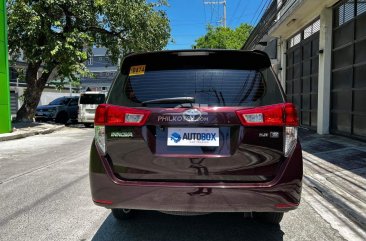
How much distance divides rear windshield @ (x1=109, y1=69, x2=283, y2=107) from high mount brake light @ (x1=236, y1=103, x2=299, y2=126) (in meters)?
0.07

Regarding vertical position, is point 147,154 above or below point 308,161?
above

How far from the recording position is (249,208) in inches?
123

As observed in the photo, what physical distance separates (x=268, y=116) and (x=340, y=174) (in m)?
4.08

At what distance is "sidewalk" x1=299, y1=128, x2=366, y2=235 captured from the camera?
195 inches

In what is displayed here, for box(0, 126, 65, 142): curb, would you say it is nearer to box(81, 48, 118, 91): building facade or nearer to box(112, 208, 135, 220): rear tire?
box(112, 208, 135, 220): rear tire

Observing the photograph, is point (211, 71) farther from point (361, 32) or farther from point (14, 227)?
point (361, 32)

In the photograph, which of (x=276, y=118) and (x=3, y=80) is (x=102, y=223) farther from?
(x=3, y=80)

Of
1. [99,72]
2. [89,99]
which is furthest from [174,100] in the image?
[99,72]

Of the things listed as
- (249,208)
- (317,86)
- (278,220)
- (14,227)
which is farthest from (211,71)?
(317,86)

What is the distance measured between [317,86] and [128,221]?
10437 millimetres

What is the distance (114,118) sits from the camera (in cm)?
337

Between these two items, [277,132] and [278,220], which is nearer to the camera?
[277,132]

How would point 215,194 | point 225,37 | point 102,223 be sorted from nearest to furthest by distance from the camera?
point 215,194
point 102,223
point 225,37

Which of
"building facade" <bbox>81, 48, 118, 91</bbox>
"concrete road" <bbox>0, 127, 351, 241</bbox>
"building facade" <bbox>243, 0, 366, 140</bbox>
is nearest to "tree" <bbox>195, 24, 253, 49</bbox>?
"building facade" <bbox>81, 48, 118, 91</bbox>
